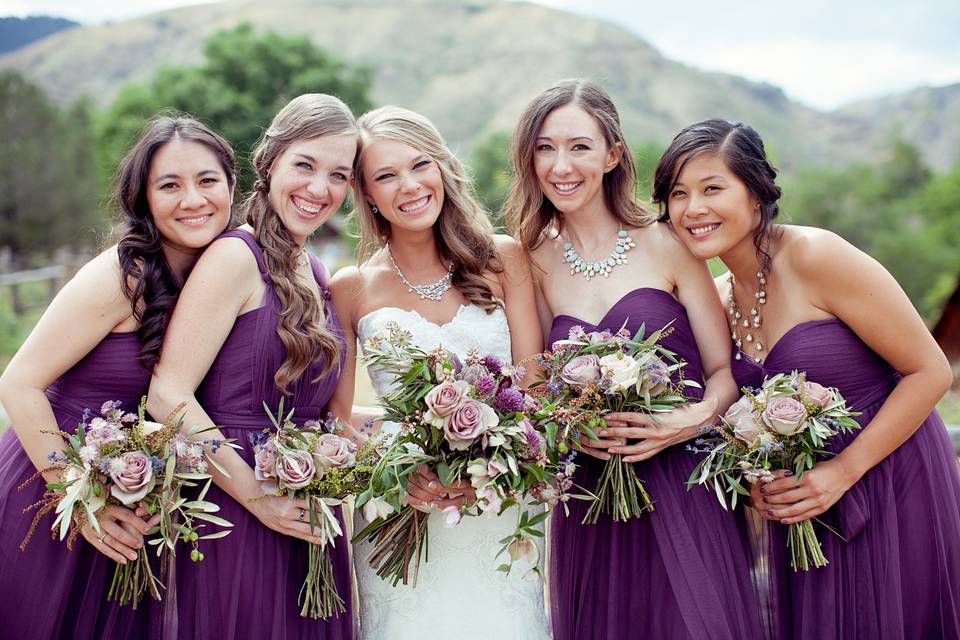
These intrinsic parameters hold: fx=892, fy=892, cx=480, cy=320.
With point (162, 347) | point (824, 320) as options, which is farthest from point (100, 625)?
point (824, 320)

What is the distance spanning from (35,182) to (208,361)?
4119cm

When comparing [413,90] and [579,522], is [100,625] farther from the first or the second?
[413,90]

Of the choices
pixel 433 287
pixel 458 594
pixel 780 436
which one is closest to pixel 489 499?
pixel 458 594

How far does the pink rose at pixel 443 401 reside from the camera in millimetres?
3512

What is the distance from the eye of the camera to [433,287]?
4855 mm

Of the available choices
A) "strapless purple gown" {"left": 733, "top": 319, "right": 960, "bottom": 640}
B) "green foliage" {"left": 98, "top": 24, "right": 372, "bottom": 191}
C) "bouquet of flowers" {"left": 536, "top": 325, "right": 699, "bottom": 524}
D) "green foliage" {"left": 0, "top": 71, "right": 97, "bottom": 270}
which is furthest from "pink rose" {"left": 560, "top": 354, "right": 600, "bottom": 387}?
"green foliage" {"left": 98, "top": 24, "right": 372, "bottom": 191}

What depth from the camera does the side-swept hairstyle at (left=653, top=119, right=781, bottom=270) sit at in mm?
4387

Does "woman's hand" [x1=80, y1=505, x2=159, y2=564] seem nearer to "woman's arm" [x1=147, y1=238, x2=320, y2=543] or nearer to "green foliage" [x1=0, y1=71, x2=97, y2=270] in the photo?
"woman's arm" [x1=147, y1=238, x2=320, y2=543]

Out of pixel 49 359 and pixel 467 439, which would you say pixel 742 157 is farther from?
pixel 49 359

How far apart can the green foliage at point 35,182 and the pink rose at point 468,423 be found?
3935 cm

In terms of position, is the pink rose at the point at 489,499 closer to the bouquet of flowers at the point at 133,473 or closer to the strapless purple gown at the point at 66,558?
the bouquet of flowers at the point at 133,473

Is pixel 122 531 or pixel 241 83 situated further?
pixel 241 83

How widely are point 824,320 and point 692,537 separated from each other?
121 centimetres

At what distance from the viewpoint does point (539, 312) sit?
4.88m
